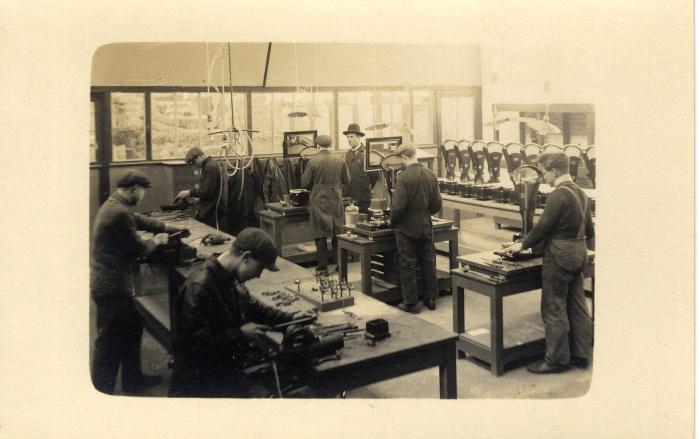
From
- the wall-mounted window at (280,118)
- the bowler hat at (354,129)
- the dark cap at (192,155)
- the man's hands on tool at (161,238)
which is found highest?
the wall-mounted window at (280,118)

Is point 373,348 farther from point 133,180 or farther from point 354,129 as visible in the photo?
point 354,129

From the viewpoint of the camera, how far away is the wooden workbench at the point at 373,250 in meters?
6.08

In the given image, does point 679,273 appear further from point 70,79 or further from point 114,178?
point 70,79

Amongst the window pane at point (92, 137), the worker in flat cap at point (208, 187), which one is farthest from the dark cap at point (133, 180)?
the worker in flat cap at point (208, 187)

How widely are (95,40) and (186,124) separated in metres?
2.95

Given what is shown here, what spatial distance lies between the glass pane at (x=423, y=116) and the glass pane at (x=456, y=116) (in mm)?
124

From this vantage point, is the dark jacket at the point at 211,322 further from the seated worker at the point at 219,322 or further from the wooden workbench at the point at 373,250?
the wooden workbench at the point at 373,250

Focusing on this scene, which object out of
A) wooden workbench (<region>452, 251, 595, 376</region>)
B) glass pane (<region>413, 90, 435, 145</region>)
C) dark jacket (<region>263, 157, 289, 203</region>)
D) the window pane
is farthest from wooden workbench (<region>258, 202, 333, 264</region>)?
Answer: the window pane

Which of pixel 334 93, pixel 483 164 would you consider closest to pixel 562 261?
pixel 334 93

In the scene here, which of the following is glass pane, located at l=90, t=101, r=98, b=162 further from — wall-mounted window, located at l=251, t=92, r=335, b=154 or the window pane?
wall-mounted window, located at l=251, t=92, r=335, b=154

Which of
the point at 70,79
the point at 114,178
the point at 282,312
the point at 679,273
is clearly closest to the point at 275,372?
the point at 282,312

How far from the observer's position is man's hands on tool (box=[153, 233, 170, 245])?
403 cm

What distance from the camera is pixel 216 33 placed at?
137 inches

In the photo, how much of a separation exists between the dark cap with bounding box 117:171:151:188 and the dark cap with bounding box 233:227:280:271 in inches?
28.2
